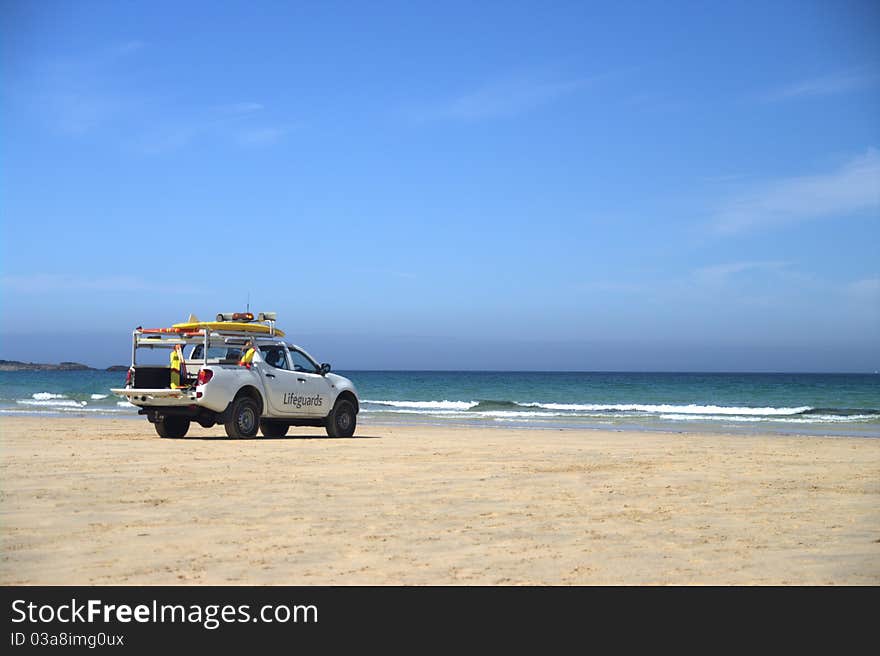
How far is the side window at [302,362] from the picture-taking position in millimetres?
20531

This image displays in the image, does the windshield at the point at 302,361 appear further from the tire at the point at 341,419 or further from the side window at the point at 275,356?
the tire at the point at 341,419

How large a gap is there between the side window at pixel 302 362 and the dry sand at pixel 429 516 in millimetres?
3151

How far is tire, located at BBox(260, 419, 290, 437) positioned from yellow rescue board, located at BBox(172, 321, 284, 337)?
1743 millimetres

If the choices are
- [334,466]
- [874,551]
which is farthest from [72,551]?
[334,466]

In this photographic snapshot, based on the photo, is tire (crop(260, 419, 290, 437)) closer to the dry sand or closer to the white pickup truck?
the white pickup truck

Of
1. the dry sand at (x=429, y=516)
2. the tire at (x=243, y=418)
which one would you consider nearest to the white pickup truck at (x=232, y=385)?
the tire at (x=243, y=418)

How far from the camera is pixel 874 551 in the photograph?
8148 millimetres

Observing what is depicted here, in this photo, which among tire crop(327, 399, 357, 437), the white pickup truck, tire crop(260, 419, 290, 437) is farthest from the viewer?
tire crop(327, 399, 357, 437)

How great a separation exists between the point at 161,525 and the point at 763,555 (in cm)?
477

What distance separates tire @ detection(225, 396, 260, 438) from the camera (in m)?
19.2

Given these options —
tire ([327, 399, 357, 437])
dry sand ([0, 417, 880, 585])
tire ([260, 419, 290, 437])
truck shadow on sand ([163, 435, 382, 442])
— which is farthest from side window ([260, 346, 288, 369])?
dry sand ([0, 417, 880, 585])
